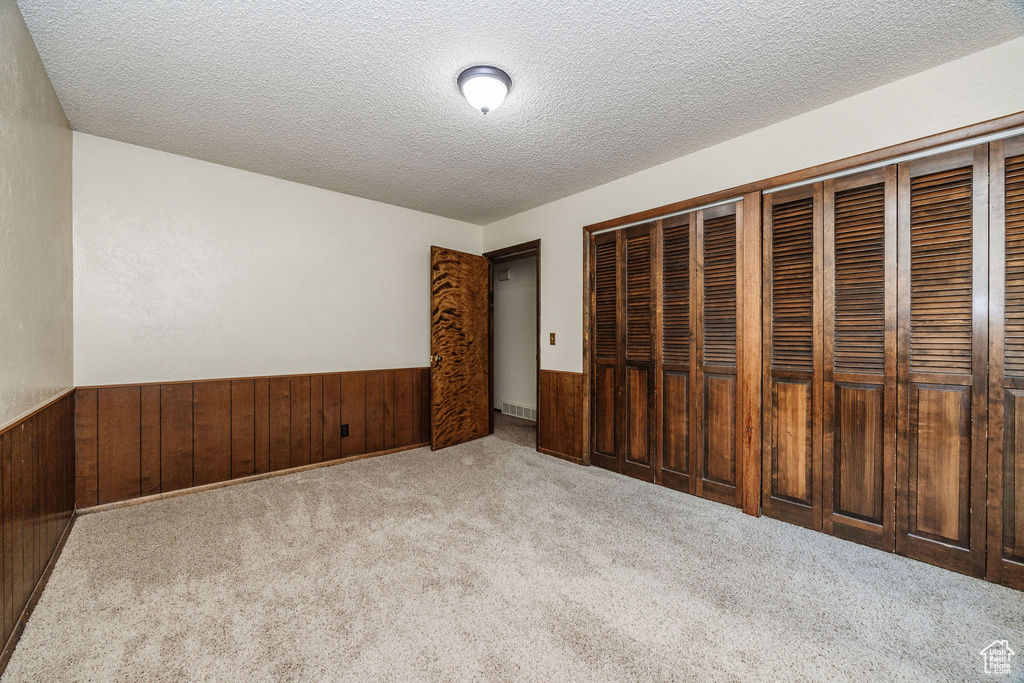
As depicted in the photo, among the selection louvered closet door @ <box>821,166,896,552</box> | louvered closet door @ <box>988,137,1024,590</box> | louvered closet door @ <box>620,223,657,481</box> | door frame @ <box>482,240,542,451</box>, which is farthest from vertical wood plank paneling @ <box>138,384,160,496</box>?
louvered closet door @ <box>988,137,1024,590</box>

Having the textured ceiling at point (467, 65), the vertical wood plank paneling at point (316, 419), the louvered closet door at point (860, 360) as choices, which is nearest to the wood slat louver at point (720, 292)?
the louvered closet door at point (860, 360)

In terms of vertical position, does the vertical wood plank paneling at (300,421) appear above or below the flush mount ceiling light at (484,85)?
below

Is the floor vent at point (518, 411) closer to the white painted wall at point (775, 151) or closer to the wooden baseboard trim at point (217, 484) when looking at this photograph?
the white painted wall at point (775, 151)

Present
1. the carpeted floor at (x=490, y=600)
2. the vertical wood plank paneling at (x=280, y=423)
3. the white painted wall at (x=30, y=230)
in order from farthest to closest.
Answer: the vertical wood plank paneling at (x=280, y=423) → the white painted wall at (x=30, y=230) → the carpeted floor at (x=490, y=600)

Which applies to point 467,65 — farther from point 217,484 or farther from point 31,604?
point 217,484

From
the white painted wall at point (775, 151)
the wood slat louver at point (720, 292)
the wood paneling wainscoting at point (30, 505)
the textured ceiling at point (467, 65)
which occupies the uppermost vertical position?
the textured ceiling at point (467, 65)

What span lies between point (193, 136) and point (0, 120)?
1.29 meters

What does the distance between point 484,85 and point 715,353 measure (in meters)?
2.22

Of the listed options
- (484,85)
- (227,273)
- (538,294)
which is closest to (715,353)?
(538,294)

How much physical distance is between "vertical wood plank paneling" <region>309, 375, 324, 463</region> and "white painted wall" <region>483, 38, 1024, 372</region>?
84.0 inches

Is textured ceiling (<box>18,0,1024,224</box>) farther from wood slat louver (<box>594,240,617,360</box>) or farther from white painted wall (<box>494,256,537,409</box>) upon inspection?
white painted wall (<box>494,256,537,409</box>)

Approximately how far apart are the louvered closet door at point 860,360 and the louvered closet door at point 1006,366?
0.34m

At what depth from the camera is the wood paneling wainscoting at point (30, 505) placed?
146 centimetres

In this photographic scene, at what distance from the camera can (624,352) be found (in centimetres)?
334
